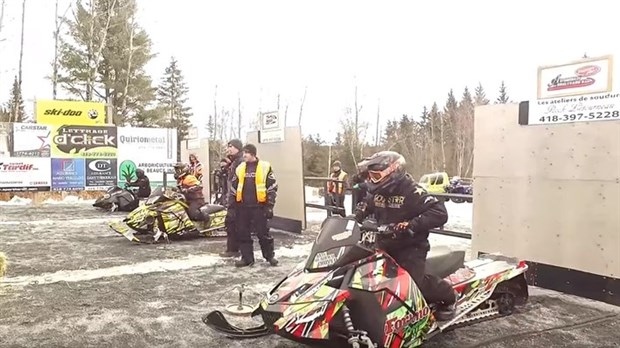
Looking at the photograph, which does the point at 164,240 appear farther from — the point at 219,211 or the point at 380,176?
the point at 380,176

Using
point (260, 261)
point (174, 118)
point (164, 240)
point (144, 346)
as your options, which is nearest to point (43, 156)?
point (164, 240)

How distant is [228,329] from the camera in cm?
425

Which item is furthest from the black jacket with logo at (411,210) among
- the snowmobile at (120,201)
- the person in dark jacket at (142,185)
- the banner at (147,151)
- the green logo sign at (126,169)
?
the green logo sign at (126,169)

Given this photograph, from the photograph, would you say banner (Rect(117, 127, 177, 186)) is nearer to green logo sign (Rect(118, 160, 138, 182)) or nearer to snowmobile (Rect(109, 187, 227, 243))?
green logo sign (Rect(118, 160, 138, 182))

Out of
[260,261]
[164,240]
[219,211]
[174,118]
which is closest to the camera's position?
[260,261]

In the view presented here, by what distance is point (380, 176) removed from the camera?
155 inches

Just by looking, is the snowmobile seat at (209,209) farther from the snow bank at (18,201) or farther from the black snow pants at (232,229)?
the snow bank at (18,201)

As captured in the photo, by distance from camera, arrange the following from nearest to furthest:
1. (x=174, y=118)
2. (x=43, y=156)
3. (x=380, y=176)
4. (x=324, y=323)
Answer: (x=324, y=323)
(x=380, y=176)
(x=43, y=156)
(x=174, y=118)

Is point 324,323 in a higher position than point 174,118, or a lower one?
lower

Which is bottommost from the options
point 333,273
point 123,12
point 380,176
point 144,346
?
point 144,346

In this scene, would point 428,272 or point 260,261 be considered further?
point 260,261

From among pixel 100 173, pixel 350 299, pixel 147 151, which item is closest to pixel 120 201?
pixel 100 173

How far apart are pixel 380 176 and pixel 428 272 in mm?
861

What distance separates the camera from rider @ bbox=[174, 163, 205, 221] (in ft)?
30.3
